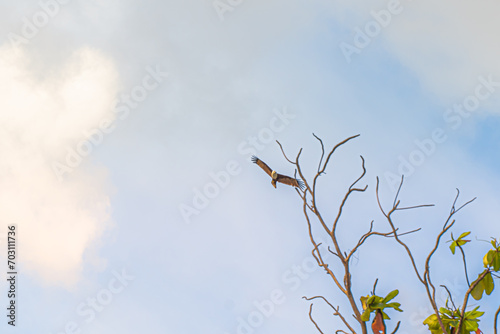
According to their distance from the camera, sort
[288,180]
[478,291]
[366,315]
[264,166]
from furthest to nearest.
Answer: [264,166] → [288,180] → [478,291] → [366,315]

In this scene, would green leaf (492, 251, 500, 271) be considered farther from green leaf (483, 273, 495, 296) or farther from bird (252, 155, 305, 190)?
bird (252, 155, 305, 190)

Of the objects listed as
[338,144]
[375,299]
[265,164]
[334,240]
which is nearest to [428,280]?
[375,299]

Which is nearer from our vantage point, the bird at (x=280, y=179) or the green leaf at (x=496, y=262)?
the green leaf at (x=496, y=262)

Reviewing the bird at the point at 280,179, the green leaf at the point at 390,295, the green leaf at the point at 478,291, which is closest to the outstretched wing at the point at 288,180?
the bird at the point at 280,179

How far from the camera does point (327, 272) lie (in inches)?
131

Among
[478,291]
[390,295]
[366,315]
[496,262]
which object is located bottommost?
[366,315]

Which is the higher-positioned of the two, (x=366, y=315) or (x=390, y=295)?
(x=390, y=295)

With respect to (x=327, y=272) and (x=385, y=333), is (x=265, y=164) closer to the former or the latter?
(x=327, y=272)

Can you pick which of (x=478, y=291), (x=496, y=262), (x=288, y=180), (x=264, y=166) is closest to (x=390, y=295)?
(x=478, y=291)

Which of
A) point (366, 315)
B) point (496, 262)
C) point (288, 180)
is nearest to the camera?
point (366, 315)

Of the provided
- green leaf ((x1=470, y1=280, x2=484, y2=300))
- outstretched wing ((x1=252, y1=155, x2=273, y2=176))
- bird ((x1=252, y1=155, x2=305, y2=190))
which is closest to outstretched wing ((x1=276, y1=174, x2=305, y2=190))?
bird ((x1=252, y1=155, x2=305, y2=190))

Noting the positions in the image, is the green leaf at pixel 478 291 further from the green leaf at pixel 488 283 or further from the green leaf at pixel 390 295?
the green leaf at pixel 390 295

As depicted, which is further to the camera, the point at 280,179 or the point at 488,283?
the point at 280,179

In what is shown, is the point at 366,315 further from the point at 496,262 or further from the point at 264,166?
the point at 264,166
